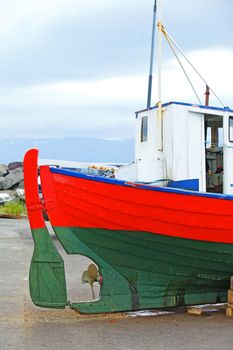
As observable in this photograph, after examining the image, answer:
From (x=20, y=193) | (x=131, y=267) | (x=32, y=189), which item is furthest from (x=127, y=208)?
(x=20, y=193)

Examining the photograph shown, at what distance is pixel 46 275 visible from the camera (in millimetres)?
6457

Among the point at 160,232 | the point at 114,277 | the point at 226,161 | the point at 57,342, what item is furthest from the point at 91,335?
the point at 226,161

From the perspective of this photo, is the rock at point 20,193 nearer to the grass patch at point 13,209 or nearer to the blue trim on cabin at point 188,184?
the grass patch at point 13,209

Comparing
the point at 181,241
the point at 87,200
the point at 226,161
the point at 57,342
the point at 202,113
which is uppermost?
the point at 202,113

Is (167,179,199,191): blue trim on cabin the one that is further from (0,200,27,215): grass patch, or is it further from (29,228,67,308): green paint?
(0,200,27,215): grass patch

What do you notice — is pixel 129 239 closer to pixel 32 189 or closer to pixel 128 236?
pixel 128 236

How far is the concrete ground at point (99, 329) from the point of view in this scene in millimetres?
5758

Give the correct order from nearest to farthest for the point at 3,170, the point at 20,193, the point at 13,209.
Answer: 1. the point at 13,209
2. the point at 20,193
3. the point at 3,170

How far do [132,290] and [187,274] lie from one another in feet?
2.29

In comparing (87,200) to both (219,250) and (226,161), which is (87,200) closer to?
(219,250)

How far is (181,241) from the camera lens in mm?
6773

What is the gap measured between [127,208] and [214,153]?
2439mm

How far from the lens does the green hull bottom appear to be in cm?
649

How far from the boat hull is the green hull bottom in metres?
0.01
